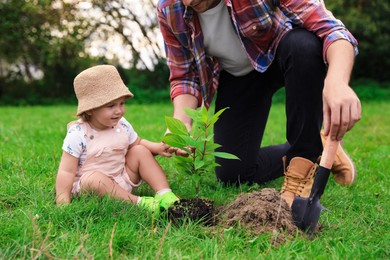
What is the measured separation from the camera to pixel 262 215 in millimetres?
2096

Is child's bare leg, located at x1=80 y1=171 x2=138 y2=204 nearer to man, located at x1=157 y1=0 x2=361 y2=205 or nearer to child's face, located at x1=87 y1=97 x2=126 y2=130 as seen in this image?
child's face, located at x1=87 y1=97 x2=126 y2=130

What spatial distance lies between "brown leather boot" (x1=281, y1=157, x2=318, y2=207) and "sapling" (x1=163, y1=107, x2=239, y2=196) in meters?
0.40

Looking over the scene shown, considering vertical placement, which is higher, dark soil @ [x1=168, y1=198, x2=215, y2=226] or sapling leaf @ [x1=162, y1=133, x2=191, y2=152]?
sapling leaf @ [x1=162, y1=133, x2=191, y2=152]

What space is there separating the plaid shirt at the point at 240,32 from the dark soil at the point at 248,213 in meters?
0.78

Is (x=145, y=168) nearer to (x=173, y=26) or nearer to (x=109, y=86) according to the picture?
(x=109, y=86)

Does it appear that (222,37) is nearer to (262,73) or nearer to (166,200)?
(262,73)

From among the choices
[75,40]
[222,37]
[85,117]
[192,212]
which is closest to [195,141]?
[192,212]

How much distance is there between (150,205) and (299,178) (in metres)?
0.77

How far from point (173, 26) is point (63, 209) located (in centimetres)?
121

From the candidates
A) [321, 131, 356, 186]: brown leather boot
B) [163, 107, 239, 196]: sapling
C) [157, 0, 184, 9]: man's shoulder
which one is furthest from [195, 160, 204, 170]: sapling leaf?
[321, 131, 356, 186]: brown leather boot

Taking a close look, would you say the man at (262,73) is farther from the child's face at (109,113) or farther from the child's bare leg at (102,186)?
the child's bare leg at (102,186)

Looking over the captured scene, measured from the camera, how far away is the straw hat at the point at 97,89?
2520 mm

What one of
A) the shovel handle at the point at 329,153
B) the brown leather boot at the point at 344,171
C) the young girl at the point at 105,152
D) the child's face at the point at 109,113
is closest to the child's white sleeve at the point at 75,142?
the young girl at the point at 105,152

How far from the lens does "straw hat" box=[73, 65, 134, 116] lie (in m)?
2.52
